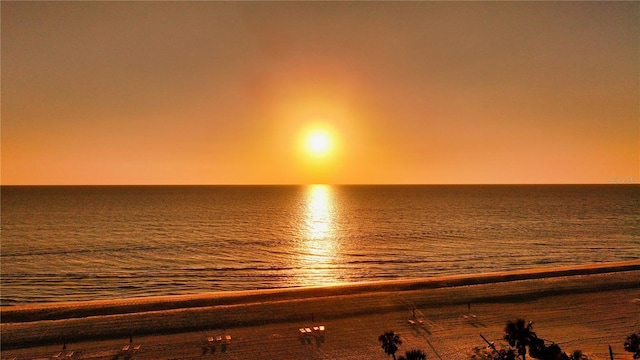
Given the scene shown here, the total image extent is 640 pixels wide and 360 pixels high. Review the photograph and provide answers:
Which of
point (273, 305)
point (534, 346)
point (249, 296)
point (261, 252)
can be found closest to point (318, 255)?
point (261, 252)

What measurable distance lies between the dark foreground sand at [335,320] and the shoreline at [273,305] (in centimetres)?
10

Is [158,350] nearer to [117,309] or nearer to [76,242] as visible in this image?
[117,309]

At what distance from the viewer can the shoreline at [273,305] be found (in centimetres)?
3653

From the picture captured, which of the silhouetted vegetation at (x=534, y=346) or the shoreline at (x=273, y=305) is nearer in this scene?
the silhouetted vegetation at (x=534, y=346)

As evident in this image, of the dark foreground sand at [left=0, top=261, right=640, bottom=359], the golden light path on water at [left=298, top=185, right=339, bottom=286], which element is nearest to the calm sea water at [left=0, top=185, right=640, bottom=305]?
the golden light path on water at [left=298, top=185, right=339, bottom=286]

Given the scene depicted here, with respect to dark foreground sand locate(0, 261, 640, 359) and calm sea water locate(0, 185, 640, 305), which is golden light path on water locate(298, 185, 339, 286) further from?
dark foreground sand locate(0, 261, 640, 359)

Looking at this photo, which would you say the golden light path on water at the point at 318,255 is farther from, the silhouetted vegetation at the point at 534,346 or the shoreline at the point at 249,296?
the silhouetted vegetation at the point at 534,346

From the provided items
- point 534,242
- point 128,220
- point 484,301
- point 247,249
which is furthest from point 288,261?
point 128,220

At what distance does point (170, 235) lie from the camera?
98.6 metres

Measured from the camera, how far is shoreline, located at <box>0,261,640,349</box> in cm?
3653

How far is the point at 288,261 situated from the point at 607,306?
43.2 meters

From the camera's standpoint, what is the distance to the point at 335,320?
125ft

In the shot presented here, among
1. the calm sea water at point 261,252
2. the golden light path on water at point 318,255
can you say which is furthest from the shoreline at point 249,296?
the golden light path on water at point 318,255

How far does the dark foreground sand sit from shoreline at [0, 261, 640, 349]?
10 cm
